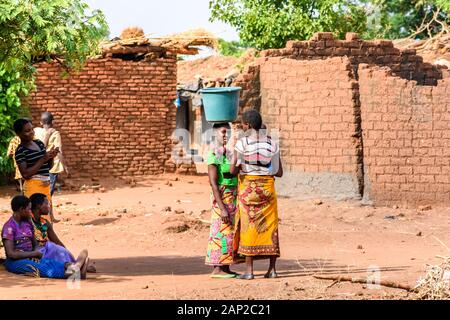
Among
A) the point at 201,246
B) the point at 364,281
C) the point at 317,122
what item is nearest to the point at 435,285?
the point at 364,281

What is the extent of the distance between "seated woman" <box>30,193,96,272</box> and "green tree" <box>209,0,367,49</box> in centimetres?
1064

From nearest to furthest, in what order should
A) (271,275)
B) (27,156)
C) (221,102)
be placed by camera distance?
1. (271,275)
2. (27,156)
3. (221,102)

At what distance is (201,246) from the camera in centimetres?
1195

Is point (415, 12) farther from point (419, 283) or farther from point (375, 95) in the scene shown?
point (419, 283)

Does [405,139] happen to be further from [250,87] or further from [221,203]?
[221,203]

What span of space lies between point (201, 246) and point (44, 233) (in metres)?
3.19

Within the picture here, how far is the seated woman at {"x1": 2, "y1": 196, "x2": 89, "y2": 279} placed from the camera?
876 cm

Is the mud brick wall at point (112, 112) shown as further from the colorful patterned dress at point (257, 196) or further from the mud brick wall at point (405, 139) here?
the colorful patterned dress at point (257, 196)

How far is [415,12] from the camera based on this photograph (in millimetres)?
30109

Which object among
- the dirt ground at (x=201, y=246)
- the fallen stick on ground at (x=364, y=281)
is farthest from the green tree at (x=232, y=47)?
the fallen stick on ground at (x=364, y=281)

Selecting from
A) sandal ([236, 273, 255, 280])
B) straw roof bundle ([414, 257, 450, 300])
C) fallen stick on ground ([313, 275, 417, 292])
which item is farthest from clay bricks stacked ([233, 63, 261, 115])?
straw roof bundle ([414, 257, 450, 300])

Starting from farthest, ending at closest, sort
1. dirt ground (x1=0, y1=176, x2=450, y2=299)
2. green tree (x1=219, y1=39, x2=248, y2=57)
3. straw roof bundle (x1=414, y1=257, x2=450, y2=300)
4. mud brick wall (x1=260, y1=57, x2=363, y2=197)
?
green tree (x1=219, y1=39, x2=248, y2=57) → mud brick wall (x1=260, y1=57, x2=363, y2=197) → dirt ground (x1=0, y1=176, x2=450, y2=299) → straw roof bundle (x1=414, y1=257, x2=450, y2=300)

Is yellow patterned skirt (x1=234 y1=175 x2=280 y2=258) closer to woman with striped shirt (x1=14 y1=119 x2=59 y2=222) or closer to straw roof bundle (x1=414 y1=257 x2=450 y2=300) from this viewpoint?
straw roof bundle (x1=414 y1=257 x2=450 y2=300)

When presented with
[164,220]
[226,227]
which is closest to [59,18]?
[226,227]
